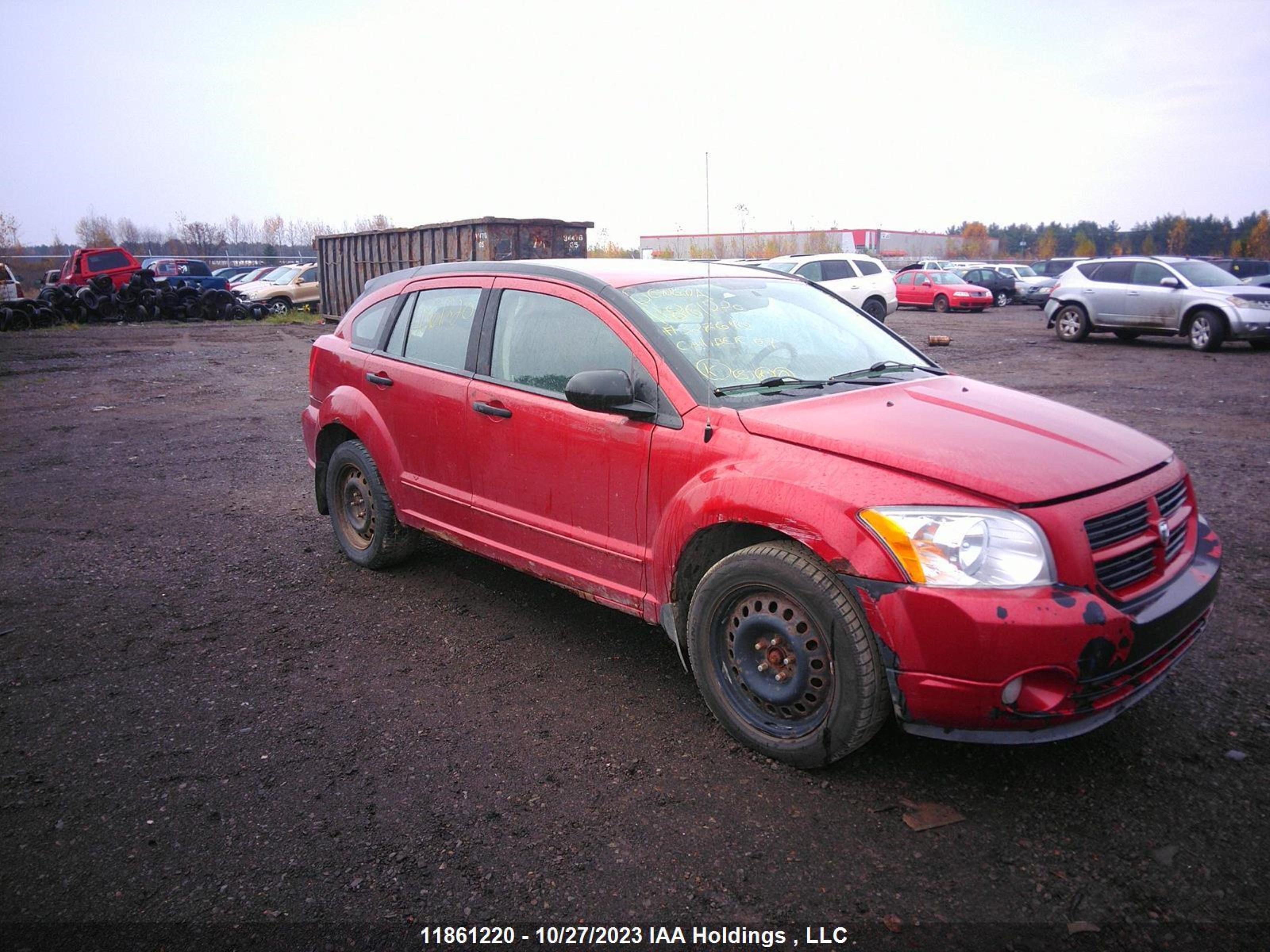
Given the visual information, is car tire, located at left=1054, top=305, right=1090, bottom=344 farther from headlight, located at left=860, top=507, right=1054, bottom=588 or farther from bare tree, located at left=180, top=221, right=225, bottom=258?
bare tree, located at left=180, top=221, right=225, bottom=258

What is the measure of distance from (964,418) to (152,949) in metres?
3.07

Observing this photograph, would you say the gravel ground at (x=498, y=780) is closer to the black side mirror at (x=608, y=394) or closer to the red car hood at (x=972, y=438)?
the red car hood at (x=972, y=438)

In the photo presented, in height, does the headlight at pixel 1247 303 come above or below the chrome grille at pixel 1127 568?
above

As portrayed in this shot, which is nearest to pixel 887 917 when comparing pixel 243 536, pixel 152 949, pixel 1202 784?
pixel 1202 784

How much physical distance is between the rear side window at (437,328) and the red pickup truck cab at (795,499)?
0.02 metres

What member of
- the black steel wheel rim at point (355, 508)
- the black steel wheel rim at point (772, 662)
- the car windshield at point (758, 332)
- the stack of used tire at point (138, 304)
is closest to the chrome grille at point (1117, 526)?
the black steel wheel rim at point (772, 662)

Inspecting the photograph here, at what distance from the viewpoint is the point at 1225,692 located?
3.47 meters

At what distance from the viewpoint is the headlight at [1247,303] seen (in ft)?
50.1

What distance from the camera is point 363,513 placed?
512 centimetres

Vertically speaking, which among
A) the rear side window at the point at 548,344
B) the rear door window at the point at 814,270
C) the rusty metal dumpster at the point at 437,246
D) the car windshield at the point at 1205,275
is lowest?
the rear side window at the point at 548,344

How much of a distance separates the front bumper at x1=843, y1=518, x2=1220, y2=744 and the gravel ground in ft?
1.18

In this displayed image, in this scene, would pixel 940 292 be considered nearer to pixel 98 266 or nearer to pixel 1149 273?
pixel 1149 273

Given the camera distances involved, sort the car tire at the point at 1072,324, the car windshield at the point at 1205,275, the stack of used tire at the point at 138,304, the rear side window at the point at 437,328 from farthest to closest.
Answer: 1. the stack of used tire at the point at 138,304
2. the car tire at the point at 1072,324
3. the car windshield at the point at 1205,275
4. the rear side window at the point at 437,328

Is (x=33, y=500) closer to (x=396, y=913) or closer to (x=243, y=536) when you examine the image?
(x=243, y=536)
